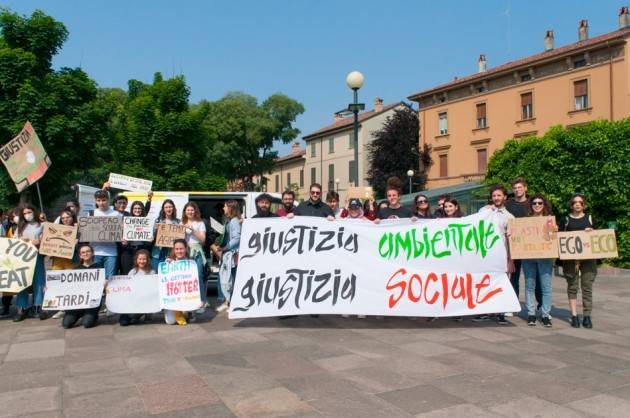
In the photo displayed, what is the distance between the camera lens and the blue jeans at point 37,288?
7.64 meters

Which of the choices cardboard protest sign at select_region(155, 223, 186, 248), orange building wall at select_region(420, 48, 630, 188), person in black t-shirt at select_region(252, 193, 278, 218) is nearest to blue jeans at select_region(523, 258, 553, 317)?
person in black t-shirt at select_region(252, 193, 278, 218)

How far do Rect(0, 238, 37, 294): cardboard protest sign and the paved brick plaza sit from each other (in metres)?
0.57

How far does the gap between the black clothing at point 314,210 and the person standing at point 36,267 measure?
3.72 m

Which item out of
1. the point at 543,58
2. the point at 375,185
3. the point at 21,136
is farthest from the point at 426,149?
the point at 21,136

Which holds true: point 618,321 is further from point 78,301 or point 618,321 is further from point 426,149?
point 426,149

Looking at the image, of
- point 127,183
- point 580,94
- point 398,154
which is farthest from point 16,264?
point 398,154

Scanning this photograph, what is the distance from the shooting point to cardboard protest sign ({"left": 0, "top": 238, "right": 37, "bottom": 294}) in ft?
24.2

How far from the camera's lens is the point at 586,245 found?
6734 millimetres

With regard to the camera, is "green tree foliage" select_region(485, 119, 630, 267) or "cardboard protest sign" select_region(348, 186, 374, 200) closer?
"cardboard protest sign" select_region(348, 186, 374, 200)

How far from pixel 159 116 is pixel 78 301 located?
15.9m

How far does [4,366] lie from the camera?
5.23 m

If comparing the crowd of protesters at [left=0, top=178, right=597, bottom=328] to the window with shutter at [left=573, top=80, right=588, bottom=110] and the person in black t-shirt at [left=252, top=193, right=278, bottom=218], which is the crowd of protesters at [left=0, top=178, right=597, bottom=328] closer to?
the person in black t-shirt at [left=252, top=193, right=278, bottom=218]

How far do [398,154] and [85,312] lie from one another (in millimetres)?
40160

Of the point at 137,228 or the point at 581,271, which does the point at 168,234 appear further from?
the point at 581,271
